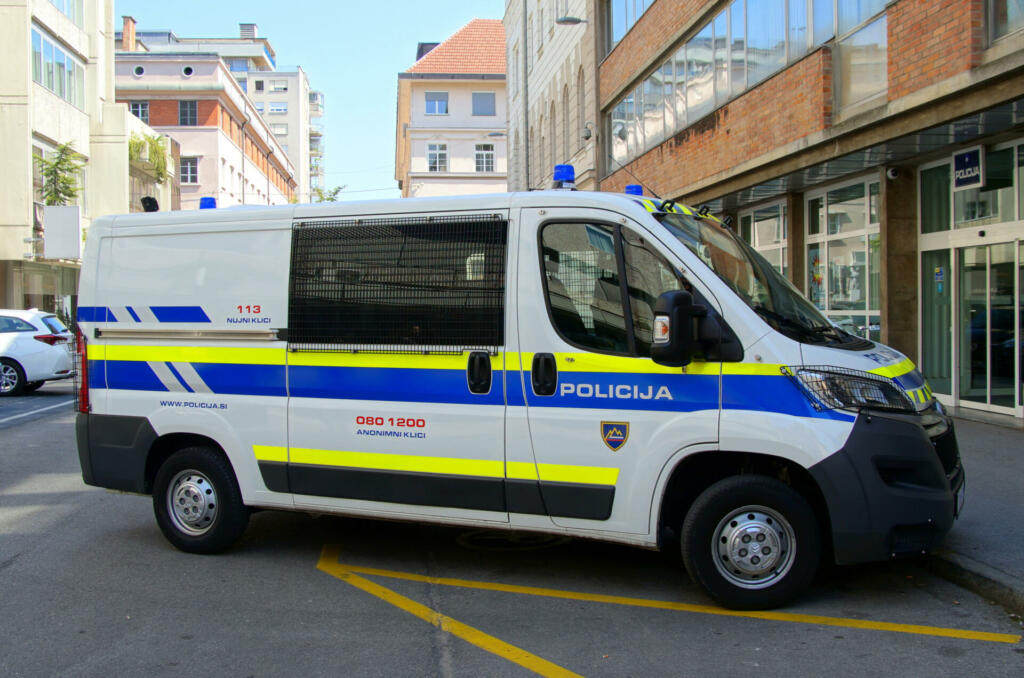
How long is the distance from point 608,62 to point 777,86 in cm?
1037

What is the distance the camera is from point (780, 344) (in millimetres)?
4973

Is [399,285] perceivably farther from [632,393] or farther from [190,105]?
[190,105]

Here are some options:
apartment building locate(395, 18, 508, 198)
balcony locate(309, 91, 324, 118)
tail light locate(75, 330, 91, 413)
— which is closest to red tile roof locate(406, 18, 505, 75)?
apartment building locate(395, 18, 508, 198)

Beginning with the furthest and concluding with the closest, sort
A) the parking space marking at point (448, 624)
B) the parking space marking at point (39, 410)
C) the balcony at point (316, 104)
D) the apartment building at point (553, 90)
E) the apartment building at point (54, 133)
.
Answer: the balcony at point (316, 104), the apartment building at point (54, 133), the apartment building at point (553, 90), the parking space marking at point (39, 410), the parking space marking at point (448, 624)

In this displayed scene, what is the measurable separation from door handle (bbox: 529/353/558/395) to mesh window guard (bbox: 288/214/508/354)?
0.86ft

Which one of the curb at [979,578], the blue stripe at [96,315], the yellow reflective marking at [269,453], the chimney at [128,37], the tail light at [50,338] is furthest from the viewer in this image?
the chimney at [128,37]

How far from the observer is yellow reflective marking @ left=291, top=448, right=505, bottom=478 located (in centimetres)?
551

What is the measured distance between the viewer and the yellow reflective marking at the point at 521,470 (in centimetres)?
539

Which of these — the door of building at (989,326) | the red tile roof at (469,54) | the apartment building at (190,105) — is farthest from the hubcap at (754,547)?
the red tile roof at (469,54)

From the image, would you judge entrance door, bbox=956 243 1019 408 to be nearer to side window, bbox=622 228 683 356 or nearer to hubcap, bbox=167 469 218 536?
side window, bbox=622 228 683 356

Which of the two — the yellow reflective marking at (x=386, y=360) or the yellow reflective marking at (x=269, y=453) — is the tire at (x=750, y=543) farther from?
the yellow reflective marking at (x=269, y=453)

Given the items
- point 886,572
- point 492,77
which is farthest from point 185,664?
point 492,77

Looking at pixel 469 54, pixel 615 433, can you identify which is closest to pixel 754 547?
pixel 615 433

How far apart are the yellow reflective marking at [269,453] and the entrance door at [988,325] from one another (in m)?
9.03
